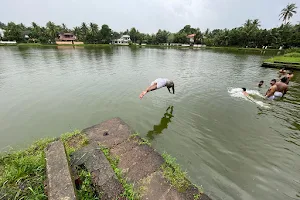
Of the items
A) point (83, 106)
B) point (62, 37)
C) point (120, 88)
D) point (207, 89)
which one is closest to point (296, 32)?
point (207, 89)

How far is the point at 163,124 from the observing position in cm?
573

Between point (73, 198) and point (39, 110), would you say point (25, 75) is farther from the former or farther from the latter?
point (73, 198)

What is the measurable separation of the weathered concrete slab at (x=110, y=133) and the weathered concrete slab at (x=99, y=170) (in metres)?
0.54

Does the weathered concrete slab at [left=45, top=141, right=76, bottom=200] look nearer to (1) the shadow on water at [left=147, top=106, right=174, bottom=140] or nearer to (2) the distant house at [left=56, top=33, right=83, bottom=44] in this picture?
(1) the shadow on water at [left=147, top=106, right=174, bottom=140]

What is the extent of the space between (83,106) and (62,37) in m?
64.7

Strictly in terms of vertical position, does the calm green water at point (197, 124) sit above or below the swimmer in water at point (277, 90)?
Answer: below

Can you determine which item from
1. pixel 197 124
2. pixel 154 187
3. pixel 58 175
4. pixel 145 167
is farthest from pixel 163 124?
pixel 58 175

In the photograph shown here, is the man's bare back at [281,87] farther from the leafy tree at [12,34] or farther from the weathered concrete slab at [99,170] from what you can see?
the leafy tree at [12,34]

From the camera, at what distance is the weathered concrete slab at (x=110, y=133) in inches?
152

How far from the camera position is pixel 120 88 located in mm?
9414

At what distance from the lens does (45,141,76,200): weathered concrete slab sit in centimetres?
196

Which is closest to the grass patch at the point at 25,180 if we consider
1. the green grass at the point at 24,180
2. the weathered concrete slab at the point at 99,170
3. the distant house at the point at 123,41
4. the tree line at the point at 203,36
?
the green grass at the point at 24,180

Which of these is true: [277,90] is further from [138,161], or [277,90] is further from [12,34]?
[12,34]

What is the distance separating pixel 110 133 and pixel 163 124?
2.24 meters
